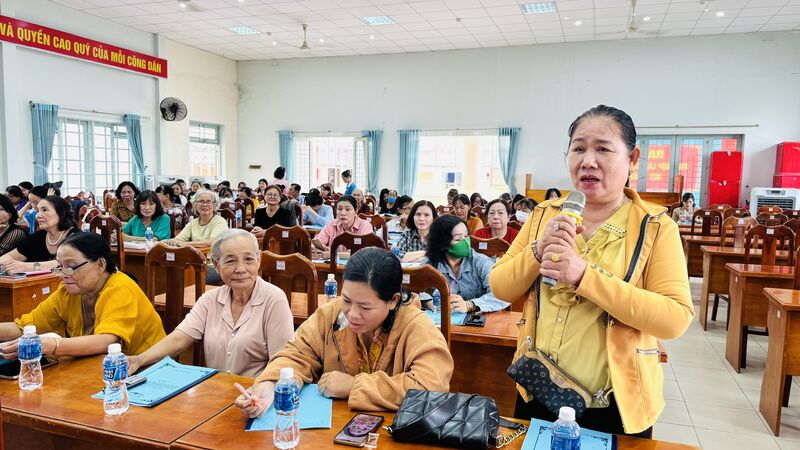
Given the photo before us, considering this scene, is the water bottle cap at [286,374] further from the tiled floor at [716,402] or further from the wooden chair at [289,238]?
the wooden chair at [289,238]

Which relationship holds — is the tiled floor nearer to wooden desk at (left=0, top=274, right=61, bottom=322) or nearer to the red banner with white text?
wooden desk at (left=0, top=274, right=61, bottom=322)

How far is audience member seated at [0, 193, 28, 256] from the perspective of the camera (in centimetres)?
404

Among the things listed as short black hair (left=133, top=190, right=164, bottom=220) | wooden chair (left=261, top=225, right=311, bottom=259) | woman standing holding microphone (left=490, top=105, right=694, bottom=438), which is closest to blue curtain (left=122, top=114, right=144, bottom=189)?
short black hair (left=133, top=190, right=164, bottom=220)

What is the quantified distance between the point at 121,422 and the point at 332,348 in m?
0.64

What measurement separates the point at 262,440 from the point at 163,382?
1.95 ft

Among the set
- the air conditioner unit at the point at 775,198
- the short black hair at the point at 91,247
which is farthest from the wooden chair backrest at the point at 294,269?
the air conditioner unit at the point at 775,198

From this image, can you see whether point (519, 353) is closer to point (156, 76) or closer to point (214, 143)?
point (156, 76)

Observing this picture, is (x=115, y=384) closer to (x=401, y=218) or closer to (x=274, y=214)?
(x=274, y=214)

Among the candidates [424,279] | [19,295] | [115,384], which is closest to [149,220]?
[19,295]

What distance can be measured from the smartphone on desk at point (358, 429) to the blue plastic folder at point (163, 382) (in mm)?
618

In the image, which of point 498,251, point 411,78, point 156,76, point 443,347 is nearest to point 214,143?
point 156,76

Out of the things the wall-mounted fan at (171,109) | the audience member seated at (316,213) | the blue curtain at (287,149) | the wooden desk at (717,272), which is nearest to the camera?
the wooden desk at (717,272)

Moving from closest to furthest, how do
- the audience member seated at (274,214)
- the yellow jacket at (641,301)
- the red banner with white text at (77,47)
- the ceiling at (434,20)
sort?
1. the yellow jacket at (641,301)
2. the audience member seated at (274,214)
3. the red banner with white text at (77,47)
4. the ceiling at (434,20)

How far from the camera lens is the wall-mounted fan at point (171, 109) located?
10.9 m
